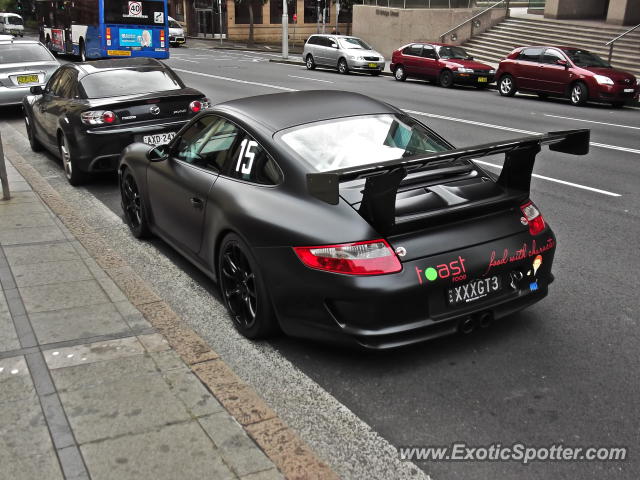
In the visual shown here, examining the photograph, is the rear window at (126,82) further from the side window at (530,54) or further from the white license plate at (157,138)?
the side window at (530,54)

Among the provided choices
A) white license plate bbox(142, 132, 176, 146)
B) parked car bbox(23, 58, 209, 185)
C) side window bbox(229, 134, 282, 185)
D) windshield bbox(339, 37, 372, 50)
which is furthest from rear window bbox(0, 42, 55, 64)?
windshield bbox(339, 37, 372, 50)

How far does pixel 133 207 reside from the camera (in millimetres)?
7031

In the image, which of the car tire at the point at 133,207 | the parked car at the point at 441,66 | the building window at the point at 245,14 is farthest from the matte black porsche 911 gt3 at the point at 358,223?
the building window at the point at 245,14

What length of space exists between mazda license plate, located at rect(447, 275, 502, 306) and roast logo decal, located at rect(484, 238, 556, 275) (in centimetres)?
9

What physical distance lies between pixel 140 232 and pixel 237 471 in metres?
4.05

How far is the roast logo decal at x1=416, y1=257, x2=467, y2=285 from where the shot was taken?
4.04 metres

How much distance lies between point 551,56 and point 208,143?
57.4 ft

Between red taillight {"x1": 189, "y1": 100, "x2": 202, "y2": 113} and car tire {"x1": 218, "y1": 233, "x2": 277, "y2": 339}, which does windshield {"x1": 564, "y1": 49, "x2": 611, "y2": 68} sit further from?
car tire {"x1": 218, "y1": 233, "x2": 277, "y2": 339}

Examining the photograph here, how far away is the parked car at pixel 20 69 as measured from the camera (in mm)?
15555

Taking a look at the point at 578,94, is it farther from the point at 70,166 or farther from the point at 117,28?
the point at 117,28

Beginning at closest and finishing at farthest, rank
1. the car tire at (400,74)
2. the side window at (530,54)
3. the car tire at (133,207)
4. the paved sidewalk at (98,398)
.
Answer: the paved sidewalk at (98,398) < the car tire at (133,207) < the side window at (530,54) < the car tire at (400,74)

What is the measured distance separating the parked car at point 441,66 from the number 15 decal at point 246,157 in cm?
2050

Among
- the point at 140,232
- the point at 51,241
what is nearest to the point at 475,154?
the point at 140,232

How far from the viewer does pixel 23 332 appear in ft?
15.6
